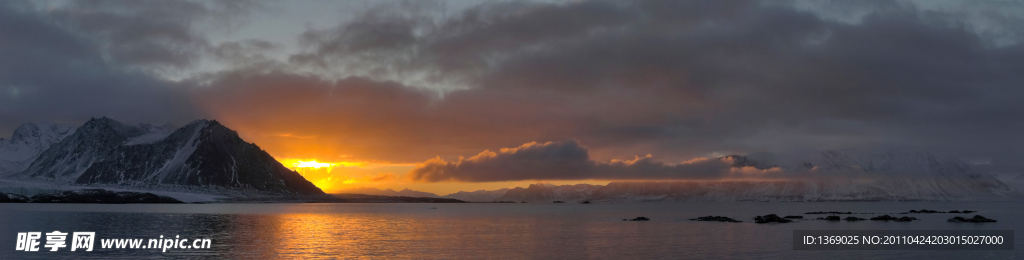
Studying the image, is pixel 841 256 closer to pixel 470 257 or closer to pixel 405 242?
pixel 470 257

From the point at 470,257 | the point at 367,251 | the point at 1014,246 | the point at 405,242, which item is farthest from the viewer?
the point at 405,242

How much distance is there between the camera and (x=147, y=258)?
67.8 meters

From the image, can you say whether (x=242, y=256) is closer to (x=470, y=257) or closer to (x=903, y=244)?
(x=470, y=257)

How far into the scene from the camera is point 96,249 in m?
75.4

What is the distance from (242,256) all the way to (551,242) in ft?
136

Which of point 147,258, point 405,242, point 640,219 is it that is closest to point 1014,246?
point 405,242

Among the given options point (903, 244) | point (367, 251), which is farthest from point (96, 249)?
point (903, 244)

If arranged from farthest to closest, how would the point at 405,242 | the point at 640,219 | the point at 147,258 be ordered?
the point at 640,219
the point at 405,242
the point at 147,258

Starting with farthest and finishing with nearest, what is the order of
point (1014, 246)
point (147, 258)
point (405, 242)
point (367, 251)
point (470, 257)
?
point (405, 242) → point (1014, 246) → point (367, 251) → point (470, 257) → point (147, 258)

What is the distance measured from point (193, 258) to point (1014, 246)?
3827 inches

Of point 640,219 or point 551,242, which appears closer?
point 551,242

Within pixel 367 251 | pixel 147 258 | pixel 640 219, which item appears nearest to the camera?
pixel 147 258

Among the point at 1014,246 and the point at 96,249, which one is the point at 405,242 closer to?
the point at 96,249

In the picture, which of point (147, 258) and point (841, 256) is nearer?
point (147, 258)
